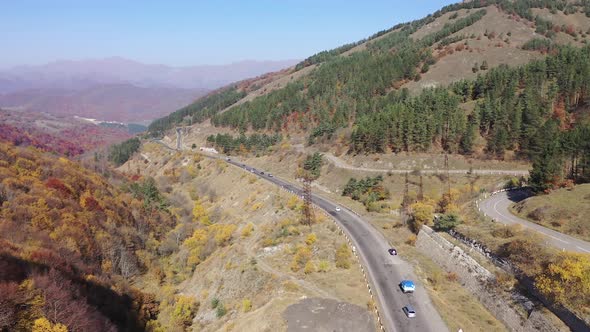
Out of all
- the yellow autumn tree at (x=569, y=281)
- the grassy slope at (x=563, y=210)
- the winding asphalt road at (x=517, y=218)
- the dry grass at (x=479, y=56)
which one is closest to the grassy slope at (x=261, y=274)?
the yellow autumn tree at (x=569, y=281)

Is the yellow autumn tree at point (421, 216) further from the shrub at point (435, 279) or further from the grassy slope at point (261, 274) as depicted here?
the shrub at point (435, 279)

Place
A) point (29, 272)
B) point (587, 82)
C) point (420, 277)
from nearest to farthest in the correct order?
point (29, 272), point (420, 277), point (587, 82)

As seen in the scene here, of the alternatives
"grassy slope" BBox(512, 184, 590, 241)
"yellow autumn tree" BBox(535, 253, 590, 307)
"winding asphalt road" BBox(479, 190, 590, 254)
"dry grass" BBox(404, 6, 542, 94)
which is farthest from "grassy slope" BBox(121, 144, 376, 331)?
"dry grass" BBox(404, 6, 542, 94)

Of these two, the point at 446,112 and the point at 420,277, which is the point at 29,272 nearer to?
the point at 420,277

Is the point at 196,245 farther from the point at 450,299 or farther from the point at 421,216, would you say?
the point at 450,299

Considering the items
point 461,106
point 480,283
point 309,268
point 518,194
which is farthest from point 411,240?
point 461,106

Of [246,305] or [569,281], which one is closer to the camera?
[569,281]

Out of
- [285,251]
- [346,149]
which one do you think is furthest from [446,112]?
[285,251]

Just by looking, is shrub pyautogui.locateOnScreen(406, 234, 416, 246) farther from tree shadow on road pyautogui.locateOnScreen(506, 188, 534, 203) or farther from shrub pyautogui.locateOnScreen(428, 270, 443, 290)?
tree shadow on road pyautogui.locateOnScreen(506, 188, 534, 203)
